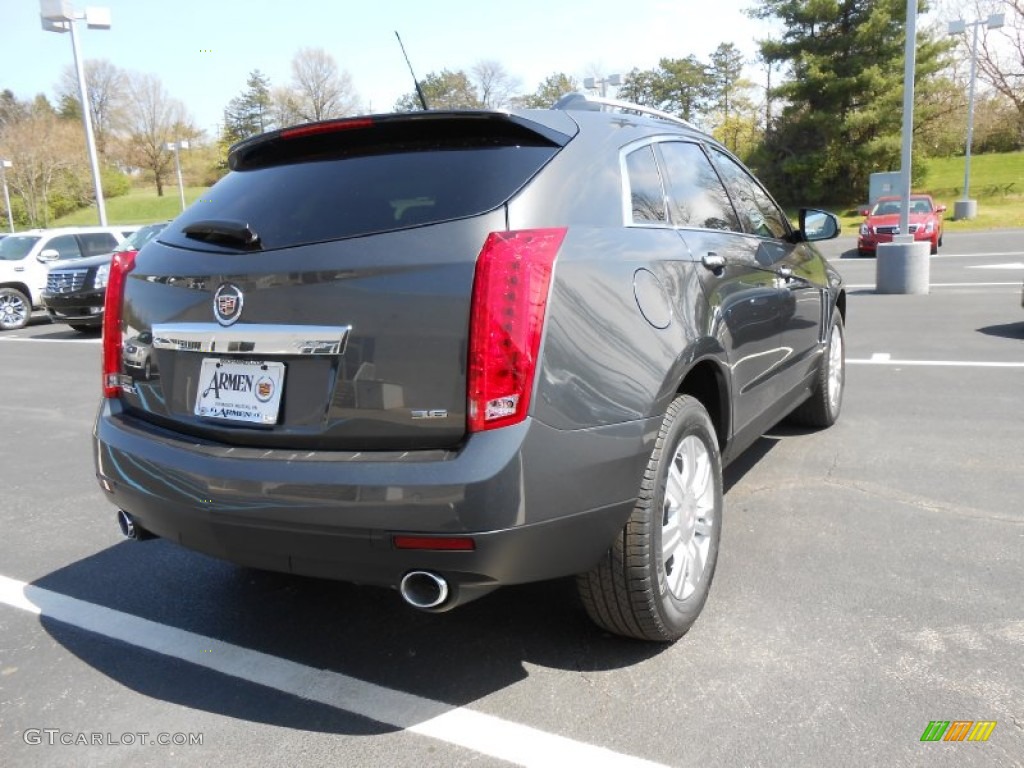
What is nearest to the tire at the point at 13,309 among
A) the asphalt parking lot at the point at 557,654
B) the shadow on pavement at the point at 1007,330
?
the asphalt parking lot at the point at 557,654

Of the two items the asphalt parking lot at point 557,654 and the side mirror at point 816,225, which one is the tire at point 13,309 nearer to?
the asphalt parking lot at point 557,654

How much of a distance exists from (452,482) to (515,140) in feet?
3.61

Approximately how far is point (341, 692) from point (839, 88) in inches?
1709

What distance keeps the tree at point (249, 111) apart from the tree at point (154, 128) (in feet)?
20.1

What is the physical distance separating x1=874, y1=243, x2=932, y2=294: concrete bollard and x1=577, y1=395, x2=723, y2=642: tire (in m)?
11.1

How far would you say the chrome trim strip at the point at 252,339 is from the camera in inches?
90.8

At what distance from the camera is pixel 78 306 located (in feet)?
41.7

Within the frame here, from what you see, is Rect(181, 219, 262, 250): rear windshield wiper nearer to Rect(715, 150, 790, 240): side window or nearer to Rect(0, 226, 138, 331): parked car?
Rect(715, 150, 790, 240): side window

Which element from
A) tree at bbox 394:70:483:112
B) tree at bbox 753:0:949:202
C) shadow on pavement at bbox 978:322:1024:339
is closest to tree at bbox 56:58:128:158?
tree at bbox 394:70:483:112

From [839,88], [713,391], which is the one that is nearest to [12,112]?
[839,88]

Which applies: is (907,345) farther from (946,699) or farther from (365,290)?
(365,290)

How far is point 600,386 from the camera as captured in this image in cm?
235

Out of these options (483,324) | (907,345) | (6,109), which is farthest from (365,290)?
(6,109)

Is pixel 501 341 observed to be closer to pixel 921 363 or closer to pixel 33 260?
pixel 921 363
